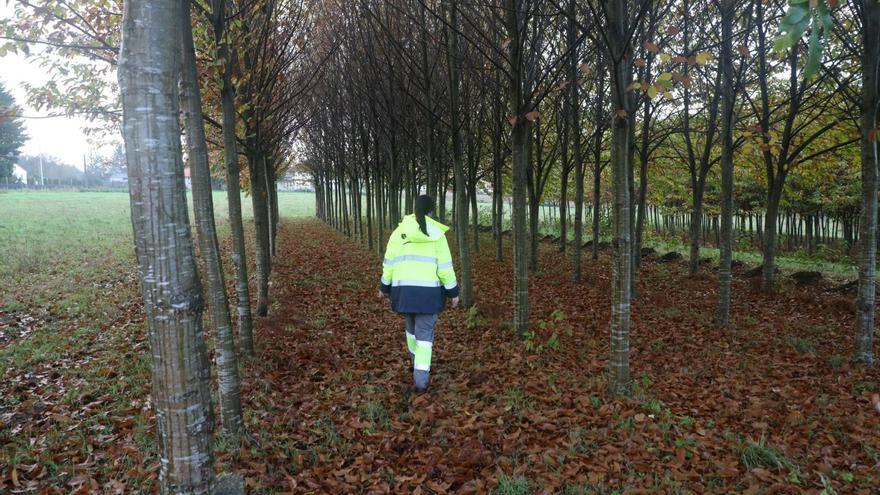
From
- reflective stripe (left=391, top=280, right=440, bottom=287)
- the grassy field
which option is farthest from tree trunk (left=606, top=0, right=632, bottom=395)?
the grassy field

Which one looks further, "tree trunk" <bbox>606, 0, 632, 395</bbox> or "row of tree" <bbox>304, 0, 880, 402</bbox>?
"row of tree" <bbox>304, 0, 880, 402</bbox>

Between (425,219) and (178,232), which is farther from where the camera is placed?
(425,219)

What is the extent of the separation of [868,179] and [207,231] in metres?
7.39

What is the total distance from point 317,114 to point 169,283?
1691 centimetres

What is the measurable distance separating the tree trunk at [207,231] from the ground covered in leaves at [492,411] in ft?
1.23

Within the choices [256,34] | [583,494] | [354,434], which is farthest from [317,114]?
[583,494]

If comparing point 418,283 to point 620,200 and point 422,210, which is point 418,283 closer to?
point 422,210

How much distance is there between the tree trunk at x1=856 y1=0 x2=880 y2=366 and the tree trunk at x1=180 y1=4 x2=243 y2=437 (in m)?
6.88

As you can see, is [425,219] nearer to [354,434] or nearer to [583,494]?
[354,434]

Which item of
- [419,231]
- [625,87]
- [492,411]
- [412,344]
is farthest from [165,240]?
[625,87]

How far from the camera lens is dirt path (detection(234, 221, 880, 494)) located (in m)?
3.47


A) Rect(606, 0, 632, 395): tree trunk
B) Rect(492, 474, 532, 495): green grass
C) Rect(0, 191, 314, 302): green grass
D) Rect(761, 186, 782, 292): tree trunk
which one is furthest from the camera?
Rect(0, 191, 314, 302): green grass

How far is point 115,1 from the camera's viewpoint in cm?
605

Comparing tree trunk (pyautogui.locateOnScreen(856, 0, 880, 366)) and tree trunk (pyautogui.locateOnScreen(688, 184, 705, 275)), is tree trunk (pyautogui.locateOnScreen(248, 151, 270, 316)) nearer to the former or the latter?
tree trunk (pyautogui.locateOnScreen(856, 0, 880, 366))
